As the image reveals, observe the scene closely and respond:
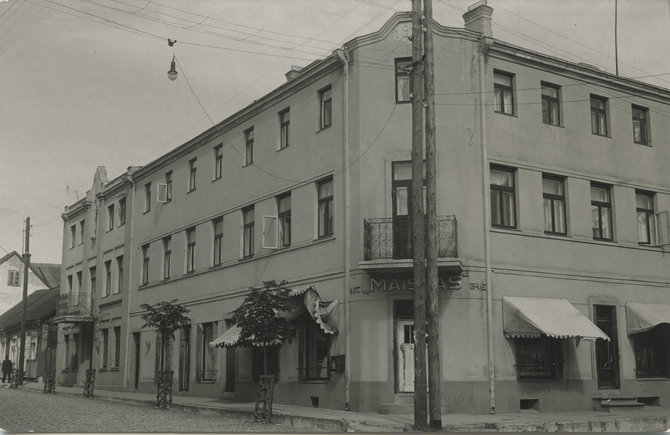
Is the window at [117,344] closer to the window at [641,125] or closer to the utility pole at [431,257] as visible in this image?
the utility pole at [431,257]

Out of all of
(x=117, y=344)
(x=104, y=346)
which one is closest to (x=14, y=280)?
(x=104, y=346)

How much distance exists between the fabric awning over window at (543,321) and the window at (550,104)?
524 centimetres

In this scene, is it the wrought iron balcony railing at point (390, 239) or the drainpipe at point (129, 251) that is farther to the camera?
the drainpipe at point (129, 251)

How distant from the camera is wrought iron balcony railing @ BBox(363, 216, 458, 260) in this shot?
19.3 metres

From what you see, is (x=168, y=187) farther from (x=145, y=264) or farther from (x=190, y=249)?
(x=145, y=264)

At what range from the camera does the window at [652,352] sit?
22391 millimetres

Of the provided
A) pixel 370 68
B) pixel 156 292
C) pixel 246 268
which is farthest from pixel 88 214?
pixel 370 68

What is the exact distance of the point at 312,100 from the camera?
23.0 m

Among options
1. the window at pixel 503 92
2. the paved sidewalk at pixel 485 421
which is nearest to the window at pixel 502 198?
the window at pixel 503 92

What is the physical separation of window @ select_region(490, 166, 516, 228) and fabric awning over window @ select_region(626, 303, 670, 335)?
4651 mm

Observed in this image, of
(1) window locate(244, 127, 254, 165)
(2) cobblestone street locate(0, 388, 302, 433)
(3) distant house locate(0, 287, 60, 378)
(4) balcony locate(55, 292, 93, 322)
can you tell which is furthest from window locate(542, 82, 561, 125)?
(3) distant house locate(0, 287, 60, 378)

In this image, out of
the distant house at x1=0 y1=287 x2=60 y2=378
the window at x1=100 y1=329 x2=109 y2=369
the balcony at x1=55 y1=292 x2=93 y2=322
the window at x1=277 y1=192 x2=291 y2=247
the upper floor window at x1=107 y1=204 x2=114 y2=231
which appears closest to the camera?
the window at x1=277 y1=192 x2=291 y2=247

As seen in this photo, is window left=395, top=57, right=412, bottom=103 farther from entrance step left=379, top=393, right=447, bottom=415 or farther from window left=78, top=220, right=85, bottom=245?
window left=78, top=220, right=85, bottom=245

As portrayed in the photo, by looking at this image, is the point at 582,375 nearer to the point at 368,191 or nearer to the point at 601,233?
the point at 601,233
